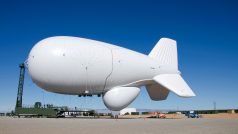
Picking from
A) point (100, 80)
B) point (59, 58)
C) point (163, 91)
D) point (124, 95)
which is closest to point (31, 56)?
point (59, 58)

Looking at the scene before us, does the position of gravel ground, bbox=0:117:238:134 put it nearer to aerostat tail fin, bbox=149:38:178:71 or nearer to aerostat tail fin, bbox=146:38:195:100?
aerostat tail fin, bbox=146:38:195:100

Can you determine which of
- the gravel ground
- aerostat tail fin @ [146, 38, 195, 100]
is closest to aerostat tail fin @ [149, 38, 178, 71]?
aerostat tail fin @ [146, 38, 195, 100]

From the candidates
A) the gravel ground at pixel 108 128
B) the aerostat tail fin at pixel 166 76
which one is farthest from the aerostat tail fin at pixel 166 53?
the gravel ground at pixel 108 128

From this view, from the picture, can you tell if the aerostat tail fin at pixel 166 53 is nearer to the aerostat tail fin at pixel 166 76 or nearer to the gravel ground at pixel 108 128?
the aerostat tail fin at pixel 166 76

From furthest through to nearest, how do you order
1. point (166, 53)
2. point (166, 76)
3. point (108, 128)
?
1. point (166, 53)
2. point (166, 76)
3. point (108, 128)

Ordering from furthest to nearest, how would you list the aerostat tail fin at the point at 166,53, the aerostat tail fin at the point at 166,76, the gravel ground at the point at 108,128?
the aerostat tail fin at the point at 166,53 < the aerostat tail fin at the point at 166,76 < the gravel ground at the point at 108,128

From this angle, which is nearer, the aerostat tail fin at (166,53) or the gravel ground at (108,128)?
the gravel ground at (108,128)

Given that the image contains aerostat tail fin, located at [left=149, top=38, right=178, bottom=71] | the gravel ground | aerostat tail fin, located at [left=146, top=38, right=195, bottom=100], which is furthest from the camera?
aerostat tail fin, located at [left=149, top=38, right=178, bottom=71]

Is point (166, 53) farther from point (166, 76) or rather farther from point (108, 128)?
point (108, 128)

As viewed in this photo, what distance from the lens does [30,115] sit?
40344 mm

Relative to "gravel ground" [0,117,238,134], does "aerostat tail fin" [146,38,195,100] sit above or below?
above

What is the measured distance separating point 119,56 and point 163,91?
8671 millimetres

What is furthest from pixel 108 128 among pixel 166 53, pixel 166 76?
pixel 166 53

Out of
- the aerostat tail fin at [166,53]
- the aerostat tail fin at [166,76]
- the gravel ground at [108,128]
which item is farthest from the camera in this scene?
the aerostat tail fin at [166,53]
